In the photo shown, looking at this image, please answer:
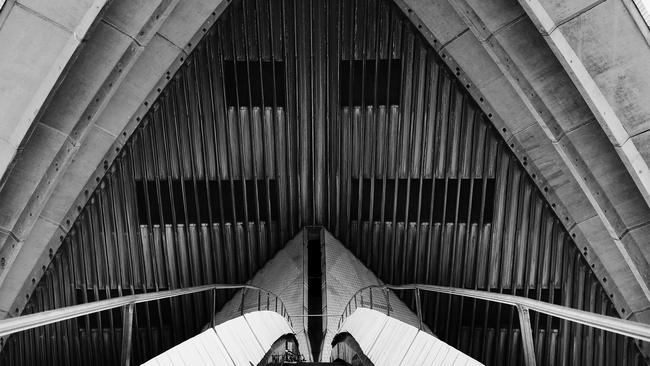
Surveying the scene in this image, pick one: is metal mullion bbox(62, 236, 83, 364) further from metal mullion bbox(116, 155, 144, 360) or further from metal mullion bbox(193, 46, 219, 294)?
metal mullion bbox(193, 46, 219, 294)

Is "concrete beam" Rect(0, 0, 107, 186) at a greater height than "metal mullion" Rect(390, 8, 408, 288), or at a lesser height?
lesser

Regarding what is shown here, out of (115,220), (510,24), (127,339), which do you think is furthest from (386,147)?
(127,339)

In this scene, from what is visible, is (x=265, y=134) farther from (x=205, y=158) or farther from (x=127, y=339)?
(x=127, y=339)

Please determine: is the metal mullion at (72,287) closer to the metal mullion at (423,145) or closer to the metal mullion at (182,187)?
the metal mullion at (182,187)

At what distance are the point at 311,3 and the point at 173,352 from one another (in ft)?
26.8

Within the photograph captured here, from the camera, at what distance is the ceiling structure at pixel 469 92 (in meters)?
8.38

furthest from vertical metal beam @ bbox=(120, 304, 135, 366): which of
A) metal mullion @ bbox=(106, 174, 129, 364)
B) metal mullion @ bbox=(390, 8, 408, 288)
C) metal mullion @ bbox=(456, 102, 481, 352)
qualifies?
metal mullion @ bbox=(456, 102, 481, 352)

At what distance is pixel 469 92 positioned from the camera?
12.1 meters

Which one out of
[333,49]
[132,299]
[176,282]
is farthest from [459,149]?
[132,299]

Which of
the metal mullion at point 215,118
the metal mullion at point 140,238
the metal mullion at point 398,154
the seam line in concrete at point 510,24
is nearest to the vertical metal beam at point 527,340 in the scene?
the seam line in concrete at point 510,24

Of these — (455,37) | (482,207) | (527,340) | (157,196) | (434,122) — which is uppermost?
(455,37)

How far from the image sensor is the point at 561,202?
12.0 m

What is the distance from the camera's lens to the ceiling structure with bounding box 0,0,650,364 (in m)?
8.38

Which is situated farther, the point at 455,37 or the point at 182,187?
the point at 182,187
